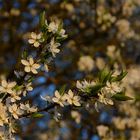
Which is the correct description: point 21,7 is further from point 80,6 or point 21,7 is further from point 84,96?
point 84,96

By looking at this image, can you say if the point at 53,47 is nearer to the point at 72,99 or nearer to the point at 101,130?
the point at 72,99

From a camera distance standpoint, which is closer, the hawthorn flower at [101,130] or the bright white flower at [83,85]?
the bright white flower at [83,85]

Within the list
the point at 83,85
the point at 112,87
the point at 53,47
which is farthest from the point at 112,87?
the point at 53,47

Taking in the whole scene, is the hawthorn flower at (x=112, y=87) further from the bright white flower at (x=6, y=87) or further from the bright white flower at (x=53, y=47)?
the bright white flower at (x=6, y=87)

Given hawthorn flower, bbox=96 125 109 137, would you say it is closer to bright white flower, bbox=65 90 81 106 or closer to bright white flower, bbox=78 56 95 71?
bright white flower, bbox=78 56 95 71

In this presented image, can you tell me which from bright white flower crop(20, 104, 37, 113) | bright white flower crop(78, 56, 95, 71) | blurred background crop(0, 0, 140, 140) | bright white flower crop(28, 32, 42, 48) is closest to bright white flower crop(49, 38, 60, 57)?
bright white flower crop(28, 32, 42, 48)

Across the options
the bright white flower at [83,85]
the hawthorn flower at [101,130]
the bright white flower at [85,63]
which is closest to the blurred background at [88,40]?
the bright white flower at [85,63]

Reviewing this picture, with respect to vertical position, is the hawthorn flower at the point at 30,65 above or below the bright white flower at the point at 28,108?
above
